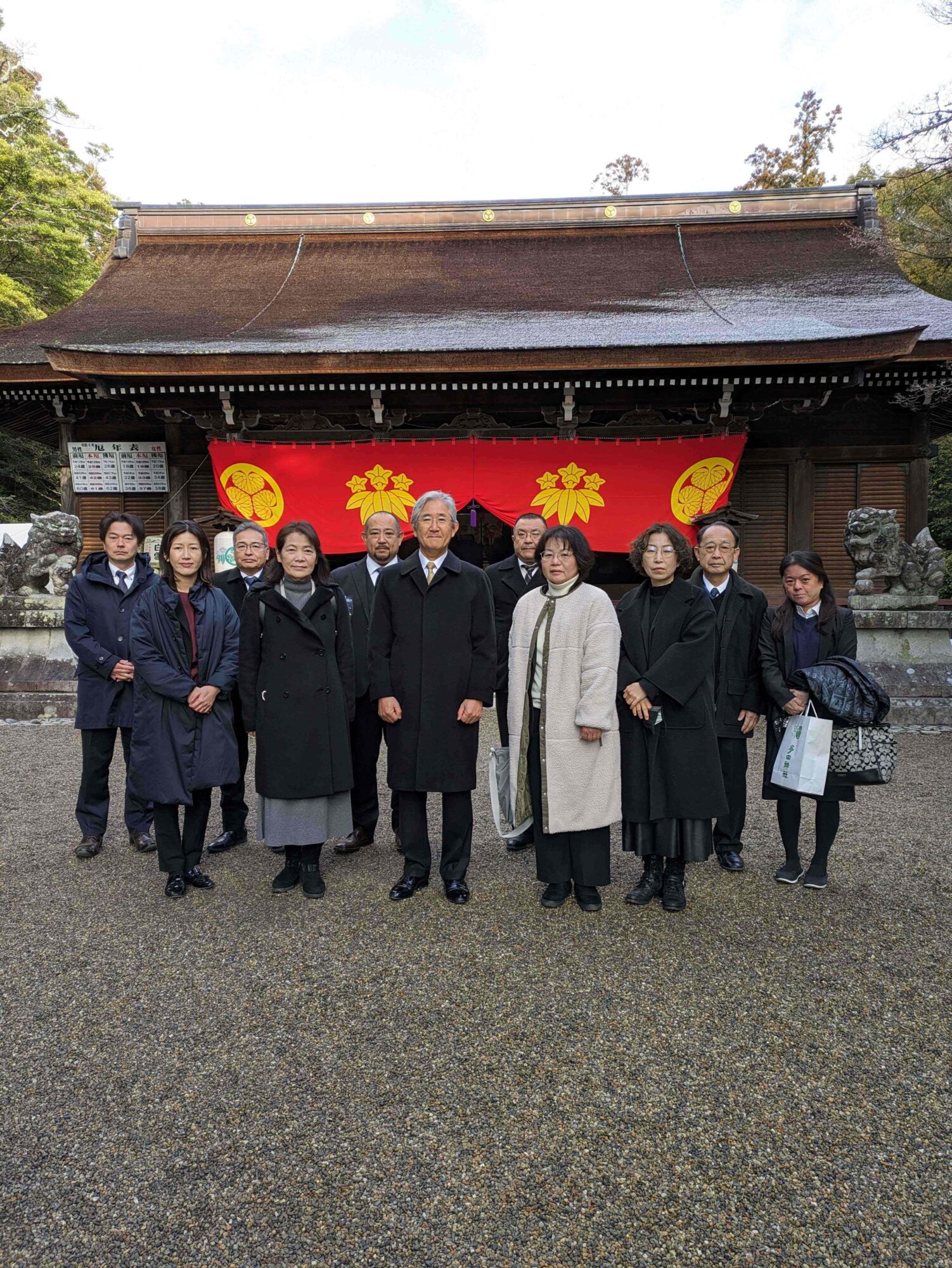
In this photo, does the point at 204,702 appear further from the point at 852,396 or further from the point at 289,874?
the point at 852,396

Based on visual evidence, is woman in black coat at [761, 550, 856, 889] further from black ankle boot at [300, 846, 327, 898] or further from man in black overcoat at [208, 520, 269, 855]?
man in black overcoat at [208, 520, 269, 855]

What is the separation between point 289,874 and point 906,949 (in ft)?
8.43

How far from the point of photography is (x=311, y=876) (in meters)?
3.20

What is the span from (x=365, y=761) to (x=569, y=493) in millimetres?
5371

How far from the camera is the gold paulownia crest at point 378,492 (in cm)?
839

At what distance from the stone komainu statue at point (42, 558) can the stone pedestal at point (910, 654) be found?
798 centimetres

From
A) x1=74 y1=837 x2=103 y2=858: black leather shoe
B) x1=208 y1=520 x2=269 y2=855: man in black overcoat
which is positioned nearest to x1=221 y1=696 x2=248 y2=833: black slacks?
x1=208 y1=520 x2=269 y2=855: man in black overcoat

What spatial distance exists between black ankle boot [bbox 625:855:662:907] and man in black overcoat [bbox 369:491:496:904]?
0.73m

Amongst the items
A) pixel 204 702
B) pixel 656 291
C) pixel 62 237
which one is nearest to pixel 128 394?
pixel 204 702

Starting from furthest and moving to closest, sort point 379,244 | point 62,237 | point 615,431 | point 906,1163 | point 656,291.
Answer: point 62,237 → point 379,244 → point 656,291 → point 615,431 → point 906,1163

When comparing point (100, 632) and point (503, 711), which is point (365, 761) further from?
point (100, 632)

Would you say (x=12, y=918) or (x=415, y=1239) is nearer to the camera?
(x=415, y=1239)

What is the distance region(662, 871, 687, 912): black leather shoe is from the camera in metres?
3.04

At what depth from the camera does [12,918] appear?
3041 mm
